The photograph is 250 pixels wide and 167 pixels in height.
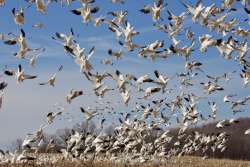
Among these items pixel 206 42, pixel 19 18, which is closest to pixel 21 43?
pixel 19 18

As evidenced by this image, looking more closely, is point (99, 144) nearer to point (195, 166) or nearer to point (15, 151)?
point (15, 151)

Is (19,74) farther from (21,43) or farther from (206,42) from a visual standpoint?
(206,42)

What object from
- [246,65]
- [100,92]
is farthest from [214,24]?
[100,92]

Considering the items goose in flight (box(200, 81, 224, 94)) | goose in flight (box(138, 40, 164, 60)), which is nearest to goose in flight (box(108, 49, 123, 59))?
goose in flight (box(138, 40, 164, 60))

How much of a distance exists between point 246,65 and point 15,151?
9542 mm

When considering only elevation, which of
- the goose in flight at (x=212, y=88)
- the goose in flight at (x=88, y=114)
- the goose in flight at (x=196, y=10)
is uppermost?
the goose in flight at (x=196, y=10)

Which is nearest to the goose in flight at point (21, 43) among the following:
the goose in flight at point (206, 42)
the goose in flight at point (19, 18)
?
the goose in flight at point (19, 18)

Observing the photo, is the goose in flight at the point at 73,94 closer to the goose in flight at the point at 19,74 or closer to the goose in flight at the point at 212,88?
the goose in flight at the point at 19,74

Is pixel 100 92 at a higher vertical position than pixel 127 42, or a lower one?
lower

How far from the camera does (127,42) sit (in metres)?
11.1

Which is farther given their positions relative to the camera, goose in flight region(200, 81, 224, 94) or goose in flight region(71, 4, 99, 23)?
goose in flight region(200, 81, 224, 94)

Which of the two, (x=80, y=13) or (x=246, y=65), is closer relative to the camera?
(x=80, y=13)

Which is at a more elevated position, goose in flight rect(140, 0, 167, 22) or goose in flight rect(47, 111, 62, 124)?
goose in flight rect(140, 0, 167, 22)

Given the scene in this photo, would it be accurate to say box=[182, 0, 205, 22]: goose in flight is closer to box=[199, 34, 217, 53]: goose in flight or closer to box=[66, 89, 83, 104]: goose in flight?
box=[199, 34, 217, 53]: goose in flight
